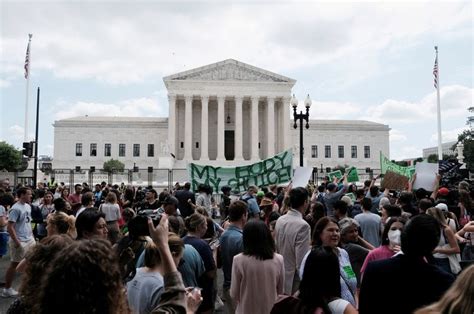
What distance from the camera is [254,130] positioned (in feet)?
208

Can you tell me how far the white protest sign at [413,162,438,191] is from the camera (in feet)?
37.9

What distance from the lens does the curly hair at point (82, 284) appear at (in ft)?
5.69

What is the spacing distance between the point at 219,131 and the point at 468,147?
32604 mm

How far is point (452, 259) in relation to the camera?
598 cm

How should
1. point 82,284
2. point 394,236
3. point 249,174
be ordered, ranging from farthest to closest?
point 249,174 < point 394,236 < point 82,284

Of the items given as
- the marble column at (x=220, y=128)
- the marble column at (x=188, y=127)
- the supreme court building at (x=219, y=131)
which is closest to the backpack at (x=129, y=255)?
the supreme court building at (x=219, y=131)

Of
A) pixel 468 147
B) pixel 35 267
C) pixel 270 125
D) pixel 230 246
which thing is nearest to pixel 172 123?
pixel 270 125

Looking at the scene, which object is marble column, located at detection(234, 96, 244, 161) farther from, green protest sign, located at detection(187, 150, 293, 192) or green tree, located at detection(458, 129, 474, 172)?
green protest sign, located at detection(187, 150, 293, 192)

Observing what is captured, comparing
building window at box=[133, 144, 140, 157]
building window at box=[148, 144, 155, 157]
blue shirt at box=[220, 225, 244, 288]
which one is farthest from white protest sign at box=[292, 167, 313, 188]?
building window at box=[133, 144, 140, 157]

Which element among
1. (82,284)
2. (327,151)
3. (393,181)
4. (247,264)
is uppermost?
(327,151)

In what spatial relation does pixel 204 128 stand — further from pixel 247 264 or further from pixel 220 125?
pixel 247 264

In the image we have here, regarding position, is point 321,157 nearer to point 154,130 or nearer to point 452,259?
point 154,130

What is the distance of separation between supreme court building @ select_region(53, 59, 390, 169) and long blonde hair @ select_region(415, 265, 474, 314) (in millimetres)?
59418

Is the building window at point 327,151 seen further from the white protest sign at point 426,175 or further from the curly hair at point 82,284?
the curly hair at point 82,284
